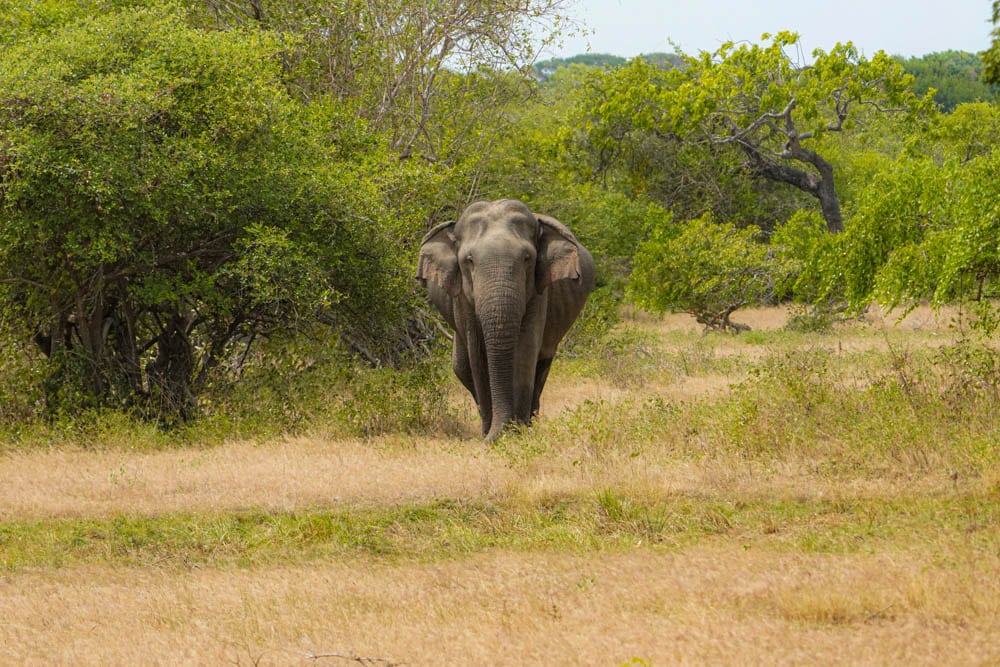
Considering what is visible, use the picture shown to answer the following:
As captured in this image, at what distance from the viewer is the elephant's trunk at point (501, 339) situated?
12781mm

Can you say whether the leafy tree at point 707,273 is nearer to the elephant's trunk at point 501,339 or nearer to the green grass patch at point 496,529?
the elephant's trunk at point 501,339

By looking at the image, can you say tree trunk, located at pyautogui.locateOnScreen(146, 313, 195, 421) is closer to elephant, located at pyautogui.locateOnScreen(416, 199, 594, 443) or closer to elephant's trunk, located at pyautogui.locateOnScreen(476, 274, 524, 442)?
elephant, located at pyautogui.locateOnScreen(416, 199, 594, 443)

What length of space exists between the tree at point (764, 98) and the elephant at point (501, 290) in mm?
19750

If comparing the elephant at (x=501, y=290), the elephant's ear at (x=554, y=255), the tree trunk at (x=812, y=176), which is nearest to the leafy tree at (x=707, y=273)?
the tree trunk at (x=812, y=176)

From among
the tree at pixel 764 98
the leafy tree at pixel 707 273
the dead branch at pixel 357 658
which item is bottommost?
the leafy tree at pixel 707 273

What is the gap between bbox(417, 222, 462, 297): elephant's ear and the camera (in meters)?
13.5

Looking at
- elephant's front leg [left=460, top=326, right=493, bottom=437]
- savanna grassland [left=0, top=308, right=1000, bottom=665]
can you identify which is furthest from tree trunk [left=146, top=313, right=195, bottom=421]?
elephant's front leg [left=460, top=326, right=493, bottom=437]

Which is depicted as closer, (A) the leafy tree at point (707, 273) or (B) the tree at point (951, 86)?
(A) the leafy tree at point (707, 273)

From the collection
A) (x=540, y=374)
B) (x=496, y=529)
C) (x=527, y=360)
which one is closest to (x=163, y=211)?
(x=527, y=360)

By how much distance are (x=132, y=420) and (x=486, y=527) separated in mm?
6461

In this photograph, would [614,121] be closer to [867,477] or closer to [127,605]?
[867,477]

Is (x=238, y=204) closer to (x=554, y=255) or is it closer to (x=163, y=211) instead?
(x=163, y=211)

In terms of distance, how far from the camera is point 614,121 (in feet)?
125

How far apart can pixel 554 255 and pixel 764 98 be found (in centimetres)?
2095
